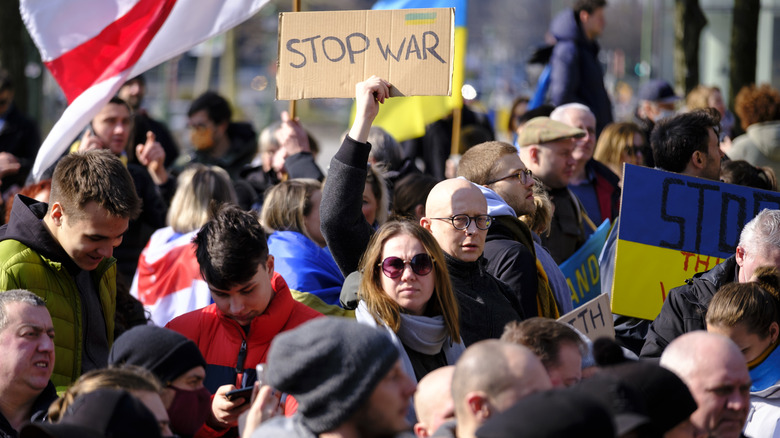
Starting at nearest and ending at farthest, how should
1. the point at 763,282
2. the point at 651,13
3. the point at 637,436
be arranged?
the point at 637,436 < the point at 763,282 < the point at 651,13

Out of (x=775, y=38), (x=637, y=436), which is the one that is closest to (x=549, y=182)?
(x=637, y=436)

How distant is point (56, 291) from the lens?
446 centimetres

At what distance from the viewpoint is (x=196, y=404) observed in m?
3.66

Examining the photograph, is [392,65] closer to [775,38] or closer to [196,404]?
[196,404]

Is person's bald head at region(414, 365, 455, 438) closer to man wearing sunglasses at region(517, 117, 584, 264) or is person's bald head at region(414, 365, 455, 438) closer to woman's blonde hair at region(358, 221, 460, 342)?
woman's blonde hair at region(358, 221, 460, 342)

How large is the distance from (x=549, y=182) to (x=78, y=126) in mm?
2839

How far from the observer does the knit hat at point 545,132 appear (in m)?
6.47

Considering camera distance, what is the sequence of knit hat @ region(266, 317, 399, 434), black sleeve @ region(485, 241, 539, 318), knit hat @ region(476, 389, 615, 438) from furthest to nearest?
black sleeve @ region(485, 241, 539, 318)
knit hat @ region(266, 317, 399, 434)
knit hat @ region(476, 389, 615, 438)

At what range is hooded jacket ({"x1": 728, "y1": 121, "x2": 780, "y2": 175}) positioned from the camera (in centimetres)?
869

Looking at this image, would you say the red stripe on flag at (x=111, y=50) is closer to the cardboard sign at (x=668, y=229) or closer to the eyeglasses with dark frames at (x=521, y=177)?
the eyeglasses with dark frames at (x=521, y=177)

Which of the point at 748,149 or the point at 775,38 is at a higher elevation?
the point at 775,38

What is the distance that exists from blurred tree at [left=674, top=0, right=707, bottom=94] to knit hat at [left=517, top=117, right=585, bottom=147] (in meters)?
7.10

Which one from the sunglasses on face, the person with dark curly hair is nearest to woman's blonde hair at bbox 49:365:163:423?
the sunglasses on face

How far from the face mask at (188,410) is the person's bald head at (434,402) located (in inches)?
31.3
